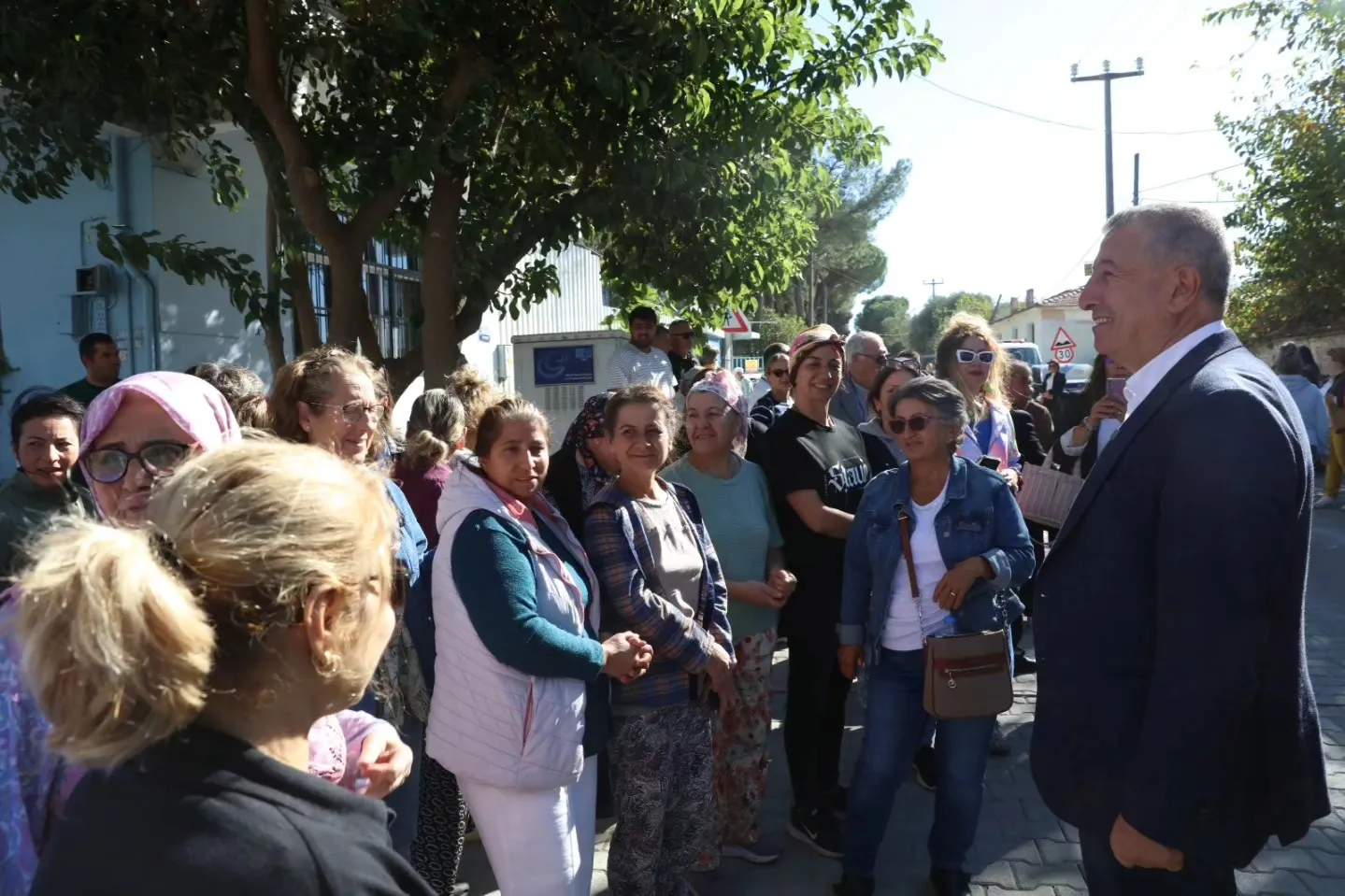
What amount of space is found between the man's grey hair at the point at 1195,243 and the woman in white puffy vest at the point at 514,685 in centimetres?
174

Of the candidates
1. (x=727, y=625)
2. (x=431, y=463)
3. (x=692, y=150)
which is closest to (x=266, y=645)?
(x=727, y=625)

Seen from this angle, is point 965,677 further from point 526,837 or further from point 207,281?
point 207,281

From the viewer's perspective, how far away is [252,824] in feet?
3.66

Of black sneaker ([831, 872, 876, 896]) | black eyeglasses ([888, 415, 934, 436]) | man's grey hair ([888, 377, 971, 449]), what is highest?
man's grey hair ([888, 377, 971, 449])

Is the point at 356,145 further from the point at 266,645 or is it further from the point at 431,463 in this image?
the point at 266,645

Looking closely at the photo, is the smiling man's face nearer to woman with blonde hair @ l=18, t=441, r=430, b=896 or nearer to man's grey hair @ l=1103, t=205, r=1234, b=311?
man's grey hair @ l=1103, t=205, r=1234, b=311

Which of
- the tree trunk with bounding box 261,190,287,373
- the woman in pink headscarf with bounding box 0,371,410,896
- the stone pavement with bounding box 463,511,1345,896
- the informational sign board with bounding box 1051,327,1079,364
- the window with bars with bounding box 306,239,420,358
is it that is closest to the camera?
the woman in pink headscarf with bounding box 0,371,410,896

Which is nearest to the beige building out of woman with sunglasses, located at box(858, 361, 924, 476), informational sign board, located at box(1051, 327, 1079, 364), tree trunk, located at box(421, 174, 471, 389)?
Result: informational sign board, located at box(1051, 327, 1079, 364)

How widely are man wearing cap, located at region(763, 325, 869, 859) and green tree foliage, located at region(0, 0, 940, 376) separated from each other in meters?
3.06

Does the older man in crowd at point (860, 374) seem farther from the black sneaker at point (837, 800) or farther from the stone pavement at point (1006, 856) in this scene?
the black sneaker at point (837, 800)

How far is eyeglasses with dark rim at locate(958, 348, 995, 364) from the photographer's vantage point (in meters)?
4.86

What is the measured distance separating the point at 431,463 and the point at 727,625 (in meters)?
1.35

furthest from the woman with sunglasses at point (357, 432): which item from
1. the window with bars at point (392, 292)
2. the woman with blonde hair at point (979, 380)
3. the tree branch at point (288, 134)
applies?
the window with bars at point (392, 292)

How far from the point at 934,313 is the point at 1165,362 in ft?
268
